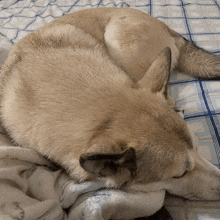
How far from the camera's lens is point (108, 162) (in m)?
1.15

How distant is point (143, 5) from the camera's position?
3.33 metres

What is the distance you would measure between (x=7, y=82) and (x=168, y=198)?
1.38 meters

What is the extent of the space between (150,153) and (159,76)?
56 centimetres

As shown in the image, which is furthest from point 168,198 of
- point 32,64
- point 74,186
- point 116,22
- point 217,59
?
point 116,22

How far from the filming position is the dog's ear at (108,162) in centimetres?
104

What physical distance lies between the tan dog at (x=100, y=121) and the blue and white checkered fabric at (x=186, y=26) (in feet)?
1.35

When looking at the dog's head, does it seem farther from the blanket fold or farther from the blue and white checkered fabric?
the blue and white checkered fabric

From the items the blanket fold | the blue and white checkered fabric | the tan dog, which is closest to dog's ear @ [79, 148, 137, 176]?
the tan dog

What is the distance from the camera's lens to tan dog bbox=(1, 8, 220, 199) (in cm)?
119

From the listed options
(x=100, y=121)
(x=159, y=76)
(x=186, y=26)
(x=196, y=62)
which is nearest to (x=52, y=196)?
(x=100, y=121)

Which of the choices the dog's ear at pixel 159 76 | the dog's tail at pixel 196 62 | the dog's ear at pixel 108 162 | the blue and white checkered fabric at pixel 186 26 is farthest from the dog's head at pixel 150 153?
the dog's tail at pixel 196 62

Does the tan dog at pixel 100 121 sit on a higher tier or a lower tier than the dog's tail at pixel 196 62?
higher

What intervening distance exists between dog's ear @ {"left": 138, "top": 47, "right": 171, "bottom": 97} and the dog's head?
0.12 meters

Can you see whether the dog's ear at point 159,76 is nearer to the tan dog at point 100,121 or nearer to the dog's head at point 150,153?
the tan dog at point 100,121
